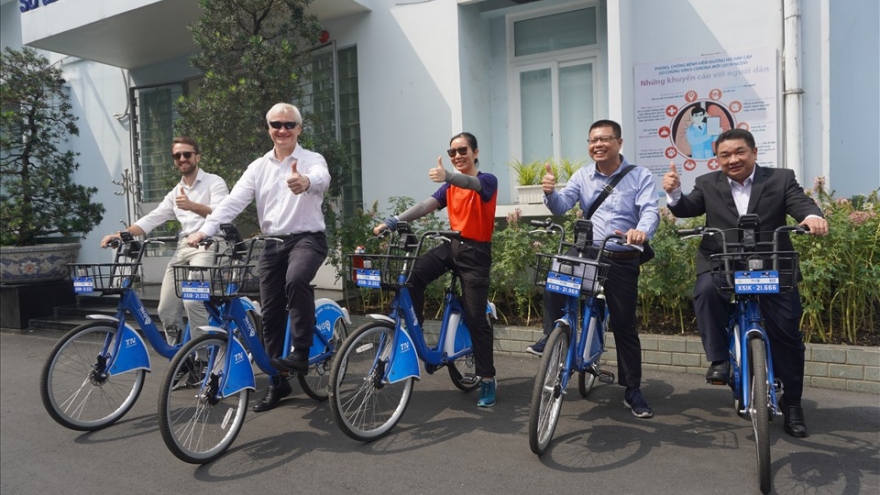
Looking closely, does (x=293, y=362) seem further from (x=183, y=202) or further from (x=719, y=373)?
(x=719, y=373)

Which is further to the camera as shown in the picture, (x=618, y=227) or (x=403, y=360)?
(x=618, y=227)

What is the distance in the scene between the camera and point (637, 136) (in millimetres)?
7320

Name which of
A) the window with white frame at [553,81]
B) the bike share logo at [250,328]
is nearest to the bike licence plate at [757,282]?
the bike share logo at [250,328]

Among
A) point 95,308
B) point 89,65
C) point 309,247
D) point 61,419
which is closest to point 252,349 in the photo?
point 309,247

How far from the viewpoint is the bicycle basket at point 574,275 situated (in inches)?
151

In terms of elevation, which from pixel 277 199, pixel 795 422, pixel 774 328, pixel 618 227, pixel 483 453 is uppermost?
pixel 277 199

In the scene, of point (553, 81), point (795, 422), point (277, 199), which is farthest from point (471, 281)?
point (553, 81)

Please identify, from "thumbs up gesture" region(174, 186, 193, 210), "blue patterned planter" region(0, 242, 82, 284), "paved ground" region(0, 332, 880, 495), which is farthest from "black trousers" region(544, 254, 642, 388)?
"blue patterned planter" region(0, 242, 82, 284)

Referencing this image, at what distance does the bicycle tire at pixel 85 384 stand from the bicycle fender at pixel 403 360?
81.0 inches

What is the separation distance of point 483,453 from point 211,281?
1.99 metres

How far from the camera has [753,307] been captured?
3643 mm

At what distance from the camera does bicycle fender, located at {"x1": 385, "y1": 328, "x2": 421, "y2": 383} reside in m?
4.19

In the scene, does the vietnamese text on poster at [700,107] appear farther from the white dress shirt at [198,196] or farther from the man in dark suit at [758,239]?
the white dress shirt at [198,196]

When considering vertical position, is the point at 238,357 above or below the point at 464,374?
above
